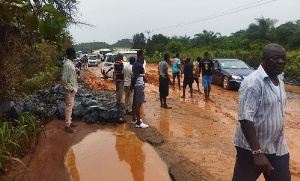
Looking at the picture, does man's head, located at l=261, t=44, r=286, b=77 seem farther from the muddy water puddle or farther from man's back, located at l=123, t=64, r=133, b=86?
man's back, located at l=123, t=64, r=133, b=86

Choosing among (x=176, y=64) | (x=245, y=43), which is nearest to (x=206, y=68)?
(x=176, y=64)

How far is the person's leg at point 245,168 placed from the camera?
2916mm

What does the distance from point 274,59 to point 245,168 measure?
3.49 feet

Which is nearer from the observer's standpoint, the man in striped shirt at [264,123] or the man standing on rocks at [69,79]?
the man in striped shirt at [264,123]

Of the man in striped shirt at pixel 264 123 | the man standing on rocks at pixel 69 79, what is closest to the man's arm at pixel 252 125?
the man in striped shirt at pixel 264 123

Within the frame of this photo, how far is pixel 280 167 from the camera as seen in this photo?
2902mm

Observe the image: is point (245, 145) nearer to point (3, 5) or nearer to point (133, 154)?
point (3, 5)

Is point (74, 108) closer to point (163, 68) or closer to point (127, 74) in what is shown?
point (127, 74)

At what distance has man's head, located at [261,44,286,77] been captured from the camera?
2850mm

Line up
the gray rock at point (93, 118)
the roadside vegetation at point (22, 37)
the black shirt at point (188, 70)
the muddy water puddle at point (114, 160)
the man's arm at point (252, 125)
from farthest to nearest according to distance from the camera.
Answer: the black shirt at point (188, 70) < the gray rock at point (93, 118) < the muddy water puddle at point (114, 160) < the man's arm at point (252, 125) < the roadside vegetation at point (22, 37)

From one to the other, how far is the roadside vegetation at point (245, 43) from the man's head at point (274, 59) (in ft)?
54.7

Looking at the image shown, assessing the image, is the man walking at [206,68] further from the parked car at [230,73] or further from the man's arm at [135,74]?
the man's arm at [135,74]

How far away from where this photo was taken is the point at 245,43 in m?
40.1

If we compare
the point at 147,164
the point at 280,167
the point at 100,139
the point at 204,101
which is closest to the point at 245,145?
the point at 280,167
